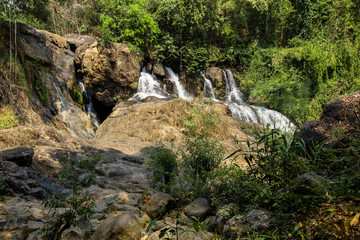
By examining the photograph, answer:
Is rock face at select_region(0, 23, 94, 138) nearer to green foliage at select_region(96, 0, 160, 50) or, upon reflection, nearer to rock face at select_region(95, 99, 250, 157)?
rock face at select_region(95, 99, 250, 157)

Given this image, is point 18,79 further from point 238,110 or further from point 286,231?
point 238,110

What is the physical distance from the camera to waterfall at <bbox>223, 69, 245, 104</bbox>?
16944mm

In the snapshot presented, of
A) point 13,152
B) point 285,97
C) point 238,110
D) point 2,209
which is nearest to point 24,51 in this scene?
point 13,152

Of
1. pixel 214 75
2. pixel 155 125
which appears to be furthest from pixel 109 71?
pixel 214 75

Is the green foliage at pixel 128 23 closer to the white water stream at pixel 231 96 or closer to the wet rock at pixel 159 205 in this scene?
the white water stream at pixel 231 96

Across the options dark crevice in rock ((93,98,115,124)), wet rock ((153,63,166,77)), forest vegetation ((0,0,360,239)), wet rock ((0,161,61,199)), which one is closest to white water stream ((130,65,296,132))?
wet rock ((153,63,166,77))

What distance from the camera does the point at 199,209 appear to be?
2826mm

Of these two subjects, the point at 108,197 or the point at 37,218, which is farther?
the point at 108,197

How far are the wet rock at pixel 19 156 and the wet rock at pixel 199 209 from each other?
2926 mm

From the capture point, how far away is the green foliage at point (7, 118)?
237 inches

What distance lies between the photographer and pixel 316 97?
14430mm

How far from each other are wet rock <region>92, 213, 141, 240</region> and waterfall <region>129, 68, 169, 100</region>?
12427mm

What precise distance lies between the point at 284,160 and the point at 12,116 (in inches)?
274

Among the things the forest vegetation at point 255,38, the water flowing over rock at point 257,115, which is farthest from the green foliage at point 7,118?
the water flowing over rock at point 257,115
